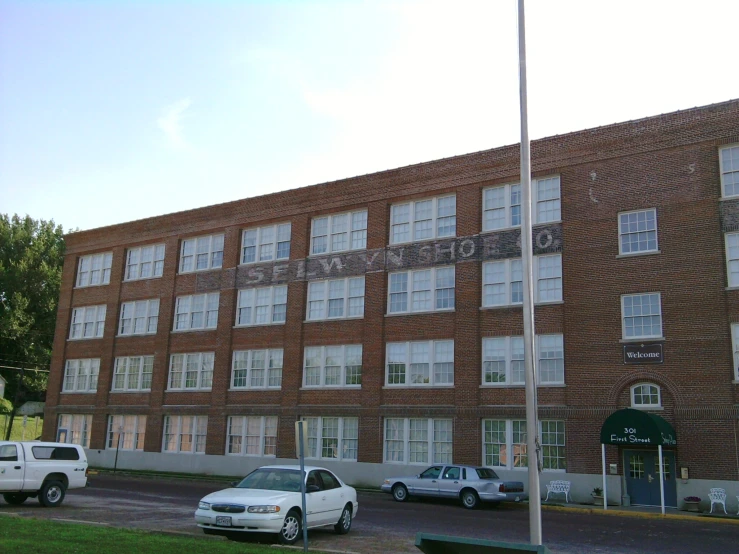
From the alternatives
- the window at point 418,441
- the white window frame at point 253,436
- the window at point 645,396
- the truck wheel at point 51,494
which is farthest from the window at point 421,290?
the truck wheel at point 51,494

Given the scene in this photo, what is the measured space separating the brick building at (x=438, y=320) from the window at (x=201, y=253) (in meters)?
0.12

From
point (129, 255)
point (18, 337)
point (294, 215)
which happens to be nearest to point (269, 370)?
point (294, 215)

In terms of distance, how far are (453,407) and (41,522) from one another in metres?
19.5

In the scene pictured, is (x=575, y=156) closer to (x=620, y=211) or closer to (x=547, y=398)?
(x=620, y=211)

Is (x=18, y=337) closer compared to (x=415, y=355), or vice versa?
(x=415, y=355)

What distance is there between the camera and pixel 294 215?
39094 mm

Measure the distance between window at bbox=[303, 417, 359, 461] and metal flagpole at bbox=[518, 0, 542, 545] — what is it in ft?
70.4

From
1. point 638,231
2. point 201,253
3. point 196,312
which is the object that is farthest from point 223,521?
point 201,253

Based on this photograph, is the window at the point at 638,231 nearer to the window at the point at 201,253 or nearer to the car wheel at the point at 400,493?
the car wheel at the point at 400,493

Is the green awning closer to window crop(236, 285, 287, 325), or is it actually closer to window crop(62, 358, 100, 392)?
window crop(236, 285, 287, 325)

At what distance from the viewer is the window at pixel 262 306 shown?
38500mm

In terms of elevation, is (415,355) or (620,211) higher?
(620,211)

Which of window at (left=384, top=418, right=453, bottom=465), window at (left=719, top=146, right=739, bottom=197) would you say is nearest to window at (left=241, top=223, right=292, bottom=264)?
window at (left=384, top=418, right=453, bottom=465)

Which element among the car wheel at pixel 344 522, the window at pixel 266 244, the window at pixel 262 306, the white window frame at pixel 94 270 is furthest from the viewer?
the white window frame at pixel 94 270
